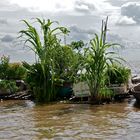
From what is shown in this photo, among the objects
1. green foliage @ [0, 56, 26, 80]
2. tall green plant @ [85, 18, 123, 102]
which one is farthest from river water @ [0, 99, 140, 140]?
green foliage @ [0, 56, 26, 80]

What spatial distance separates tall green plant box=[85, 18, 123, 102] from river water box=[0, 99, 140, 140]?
834 mm

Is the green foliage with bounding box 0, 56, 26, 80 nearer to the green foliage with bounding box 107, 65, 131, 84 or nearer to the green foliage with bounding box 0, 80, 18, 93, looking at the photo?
the green foliage with bounding box 0, 80, 18, 93

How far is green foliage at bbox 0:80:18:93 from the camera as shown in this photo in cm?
2076

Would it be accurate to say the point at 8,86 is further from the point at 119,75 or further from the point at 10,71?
the point at 119,75

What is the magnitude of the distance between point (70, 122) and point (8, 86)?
817cm

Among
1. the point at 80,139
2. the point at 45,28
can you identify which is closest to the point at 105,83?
the point at 45,28

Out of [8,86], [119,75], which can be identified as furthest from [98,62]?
[8,86]

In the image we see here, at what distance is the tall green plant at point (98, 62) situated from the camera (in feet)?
55.0

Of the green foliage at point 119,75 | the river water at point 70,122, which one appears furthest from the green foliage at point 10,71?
the green foliage at point 119,75

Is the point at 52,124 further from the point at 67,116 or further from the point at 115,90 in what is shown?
the point at 115,90

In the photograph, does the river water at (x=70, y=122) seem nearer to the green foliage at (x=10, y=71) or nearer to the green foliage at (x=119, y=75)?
the green foliage at (x=119, y=75)

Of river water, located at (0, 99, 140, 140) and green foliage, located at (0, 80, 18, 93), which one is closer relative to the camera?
river water, located at (0, 99, 140, 140)

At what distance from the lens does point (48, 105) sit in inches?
689

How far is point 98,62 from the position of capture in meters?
16.8
